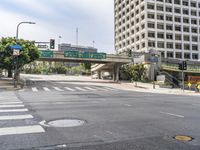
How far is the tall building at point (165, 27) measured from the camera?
7538 centimetres

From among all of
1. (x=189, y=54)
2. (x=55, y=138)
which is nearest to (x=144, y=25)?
(x=189, y=54)

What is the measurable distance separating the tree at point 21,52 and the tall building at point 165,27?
4086 cm

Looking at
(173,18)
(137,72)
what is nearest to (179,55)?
(173,18)

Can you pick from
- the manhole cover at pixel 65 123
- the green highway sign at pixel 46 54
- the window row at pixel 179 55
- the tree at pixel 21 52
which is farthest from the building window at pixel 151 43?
the manhole cover at pixel 65 123

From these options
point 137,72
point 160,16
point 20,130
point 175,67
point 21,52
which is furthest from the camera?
point 160,16

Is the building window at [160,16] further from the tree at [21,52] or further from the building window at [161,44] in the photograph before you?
the tree at [21,52]

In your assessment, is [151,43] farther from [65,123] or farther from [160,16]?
[65,123]

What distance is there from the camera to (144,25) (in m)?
75.5

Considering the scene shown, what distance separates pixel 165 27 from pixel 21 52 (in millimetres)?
53739

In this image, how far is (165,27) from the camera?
77.8 metres

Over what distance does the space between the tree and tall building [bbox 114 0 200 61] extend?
40856 millimetres

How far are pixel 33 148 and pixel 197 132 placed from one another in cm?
487

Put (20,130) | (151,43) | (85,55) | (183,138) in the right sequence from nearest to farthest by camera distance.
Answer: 1. (183,138)
2. (20,130)
3. (85,55)
4. (151,43)

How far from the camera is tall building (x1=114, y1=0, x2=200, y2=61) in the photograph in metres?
75.4
